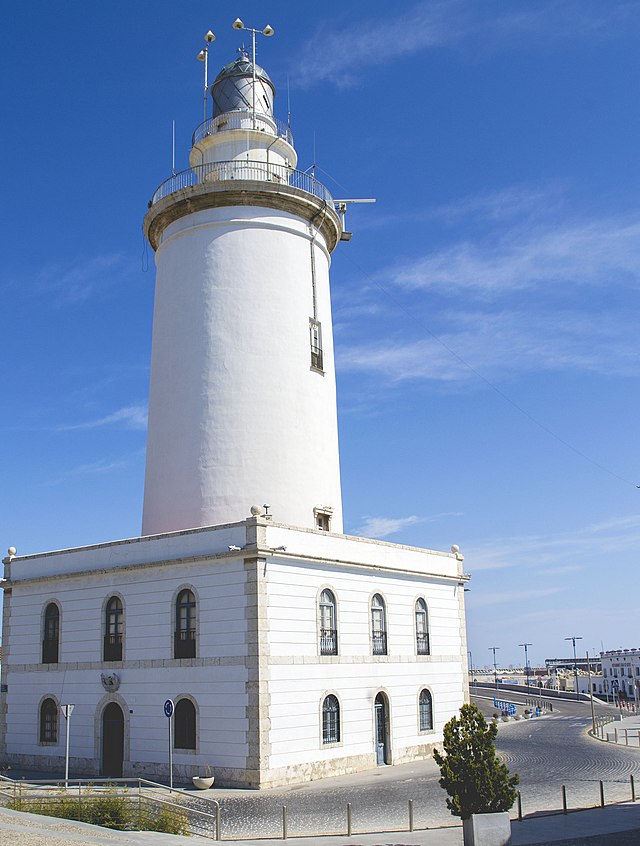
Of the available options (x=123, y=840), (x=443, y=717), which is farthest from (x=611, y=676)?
(x=123, y=840)

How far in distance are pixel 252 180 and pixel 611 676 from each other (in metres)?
113

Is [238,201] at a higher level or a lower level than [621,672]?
higher

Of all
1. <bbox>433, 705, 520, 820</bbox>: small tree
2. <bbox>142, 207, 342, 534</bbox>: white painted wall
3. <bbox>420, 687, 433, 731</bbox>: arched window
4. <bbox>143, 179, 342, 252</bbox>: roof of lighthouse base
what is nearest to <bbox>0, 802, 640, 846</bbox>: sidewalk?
<bbox>433, 705, 520, 820</bbox>: small tree

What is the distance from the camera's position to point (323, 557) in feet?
89.7

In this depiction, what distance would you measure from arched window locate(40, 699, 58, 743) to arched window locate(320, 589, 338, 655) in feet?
31.6

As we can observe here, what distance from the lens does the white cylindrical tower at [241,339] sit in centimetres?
2925

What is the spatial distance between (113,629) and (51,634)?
344 cm

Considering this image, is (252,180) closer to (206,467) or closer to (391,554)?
(206,467)

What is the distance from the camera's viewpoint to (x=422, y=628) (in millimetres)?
31812

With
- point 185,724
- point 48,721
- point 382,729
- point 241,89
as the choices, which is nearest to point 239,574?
point 185,724

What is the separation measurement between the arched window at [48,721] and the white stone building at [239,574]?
0.28ft

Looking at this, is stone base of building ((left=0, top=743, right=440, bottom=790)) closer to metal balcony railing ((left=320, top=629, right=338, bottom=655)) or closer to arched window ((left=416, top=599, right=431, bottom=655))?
metal balcony railing ((left=320, top=629, right=338, bottom=655))

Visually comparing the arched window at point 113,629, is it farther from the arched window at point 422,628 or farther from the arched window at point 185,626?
the arched window at point 422,628

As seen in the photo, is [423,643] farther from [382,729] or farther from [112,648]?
[112,648]
